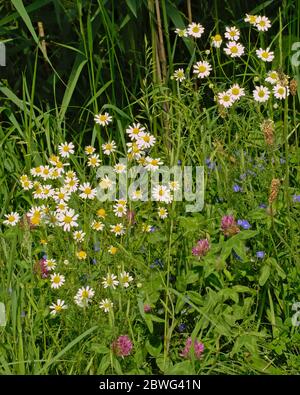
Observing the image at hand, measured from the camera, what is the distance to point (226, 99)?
259 centimetres

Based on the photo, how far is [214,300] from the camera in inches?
82.7

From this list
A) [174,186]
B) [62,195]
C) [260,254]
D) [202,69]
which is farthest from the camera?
[202,69]

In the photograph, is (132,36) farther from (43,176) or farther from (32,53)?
(43,176)

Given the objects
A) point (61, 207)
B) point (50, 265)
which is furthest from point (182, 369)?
point (61, 207)

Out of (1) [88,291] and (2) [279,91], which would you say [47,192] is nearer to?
(1) [88,291]

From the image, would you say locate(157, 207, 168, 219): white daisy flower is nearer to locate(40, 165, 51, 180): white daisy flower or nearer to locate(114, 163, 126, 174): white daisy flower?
locate(114, 163, 126, 174): white daisy flower

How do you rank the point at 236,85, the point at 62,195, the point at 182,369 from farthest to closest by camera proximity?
1. the point at 236,85
2. the point at 62,195
3. the point at 182,369

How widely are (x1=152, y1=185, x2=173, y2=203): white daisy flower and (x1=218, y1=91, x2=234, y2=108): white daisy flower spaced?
37 centimetres

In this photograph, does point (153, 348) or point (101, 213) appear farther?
point (101, 213)

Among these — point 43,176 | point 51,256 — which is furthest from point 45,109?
point 51,256

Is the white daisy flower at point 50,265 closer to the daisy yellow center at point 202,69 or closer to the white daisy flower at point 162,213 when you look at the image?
the white daisy flower at point 162,213

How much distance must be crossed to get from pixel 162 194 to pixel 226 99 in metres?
0.42

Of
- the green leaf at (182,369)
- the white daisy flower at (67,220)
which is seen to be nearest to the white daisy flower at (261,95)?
the white daisy flower at (67,220)

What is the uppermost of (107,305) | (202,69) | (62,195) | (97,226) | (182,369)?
(202,69)
